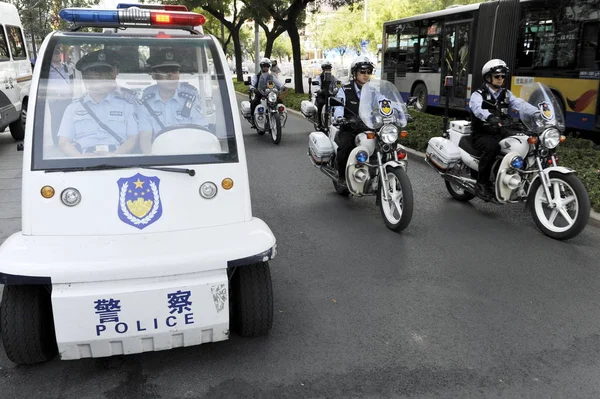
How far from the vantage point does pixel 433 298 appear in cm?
409

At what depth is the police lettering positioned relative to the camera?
2762mm

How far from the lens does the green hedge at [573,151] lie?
21.8 ft

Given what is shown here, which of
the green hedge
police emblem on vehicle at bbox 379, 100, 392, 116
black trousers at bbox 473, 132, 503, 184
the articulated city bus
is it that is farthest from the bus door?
police emblem on vehicle at bbox 379, 100, 392, 116

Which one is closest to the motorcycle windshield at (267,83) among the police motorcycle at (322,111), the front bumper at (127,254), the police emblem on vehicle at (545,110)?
the police motorcycle at (322,111)

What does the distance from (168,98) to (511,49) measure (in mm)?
10916

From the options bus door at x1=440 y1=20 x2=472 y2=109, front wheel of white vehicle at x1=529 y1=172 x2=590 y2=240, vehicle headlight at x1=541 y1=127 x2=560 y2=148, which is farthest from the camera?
bus door at x1=440 y1=20 x2=472 y2=109

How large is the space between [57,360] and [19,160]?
25.3 feet

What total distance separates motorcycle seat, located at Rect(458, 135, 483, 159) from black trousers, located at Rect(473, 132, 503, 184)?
0.09m

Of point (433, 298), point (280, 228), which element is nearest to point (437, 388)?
point (433, 298)

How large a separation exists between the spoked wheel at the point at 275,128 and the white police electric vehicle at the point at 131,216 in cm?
783

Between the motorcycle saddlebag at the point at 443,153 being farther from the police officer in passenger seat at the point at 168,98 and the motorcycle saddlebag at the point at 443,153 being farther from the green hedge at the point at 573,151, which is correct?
the police officer in passenger seat at the point at 168,98

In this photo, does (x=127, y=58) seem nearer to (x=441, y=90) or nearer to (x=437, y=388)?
(x=437, y=388)

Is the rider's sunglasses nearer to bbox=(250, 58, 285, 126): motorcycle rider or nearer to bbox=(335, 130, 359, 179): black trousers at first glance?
bbox=(335, 130, 359, 179): black trousers

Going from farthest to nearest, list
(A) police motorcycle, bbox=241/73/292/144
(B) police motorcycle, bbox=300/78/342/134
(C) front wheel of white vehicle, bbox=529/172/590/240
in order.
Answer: (A) police motorcycle, bbox=241/73/292/144, (B) police motorcycle, bbox=300/78/342/134, (C) front wheel of white vehicle, bbox=529/172/590/240
